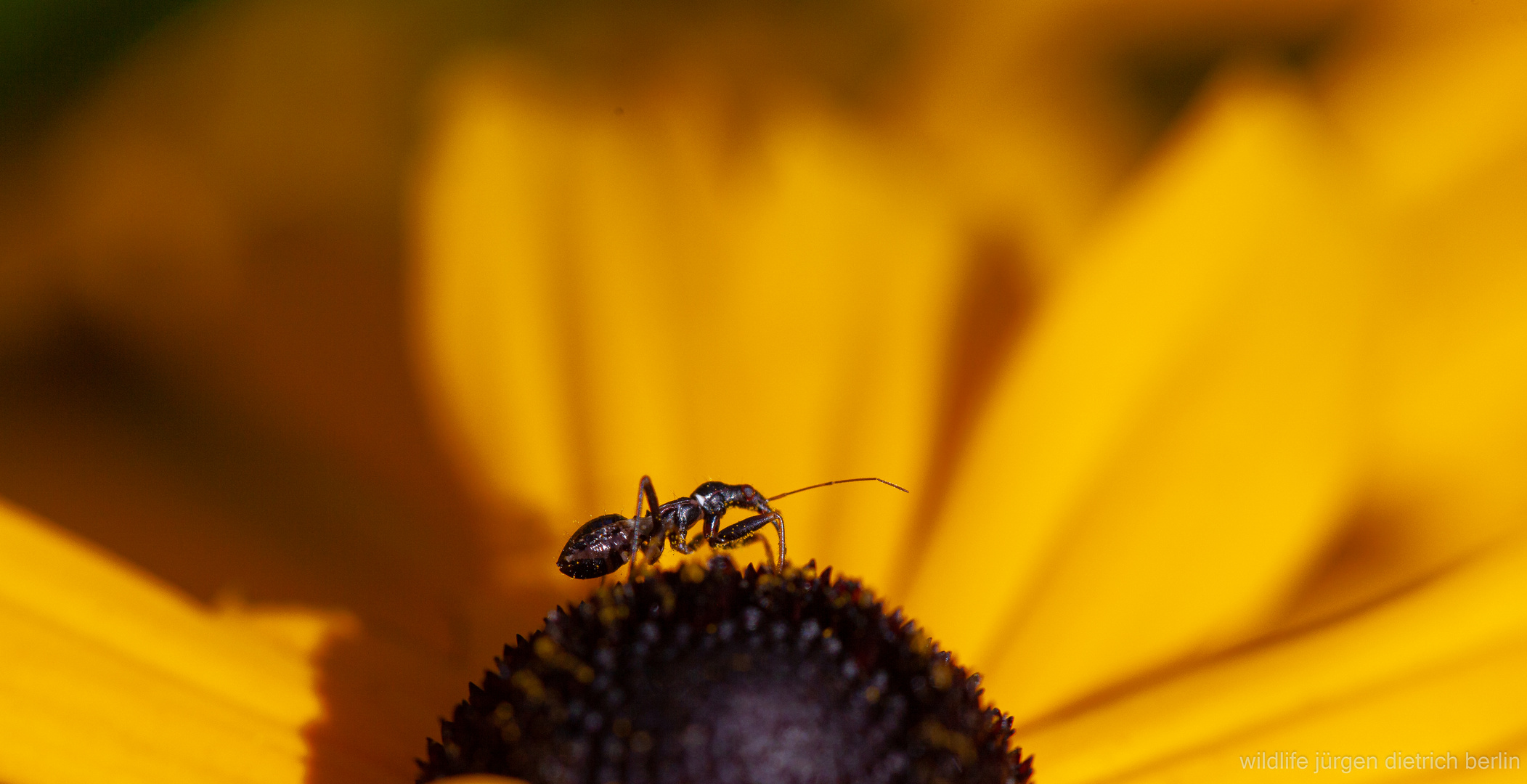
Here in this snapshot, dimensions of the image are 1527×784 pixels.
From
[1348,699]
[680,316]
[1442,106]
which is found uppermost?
[1442,106]

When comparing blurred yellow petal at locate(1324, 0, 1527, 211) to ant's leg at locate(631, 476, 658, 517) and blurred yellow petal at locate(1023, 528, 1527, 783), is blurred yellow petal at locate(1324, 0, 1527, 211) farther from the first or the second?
ant's leg at locate(631, 476, 658, 517)

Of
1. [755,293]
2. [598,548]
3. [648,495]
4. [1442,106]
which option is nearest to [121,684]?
[598,548]

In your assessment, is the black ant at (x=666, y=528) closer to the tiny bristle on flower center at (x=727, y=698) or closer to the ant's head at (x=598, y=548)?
the ant's head at (x=598, y=548)

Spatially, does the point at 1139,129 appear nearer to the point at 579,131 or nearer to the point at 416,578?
the point at 579,131

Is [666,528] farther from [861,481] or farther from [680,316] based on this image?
[680,316]

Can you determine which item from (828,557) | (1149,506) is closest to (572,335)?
(828,557)

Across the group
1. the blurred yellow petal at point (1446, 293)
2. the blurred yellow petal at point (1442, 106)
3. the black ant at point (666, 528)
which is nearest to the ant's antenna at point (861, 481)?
the black ant at point (666, 528)
